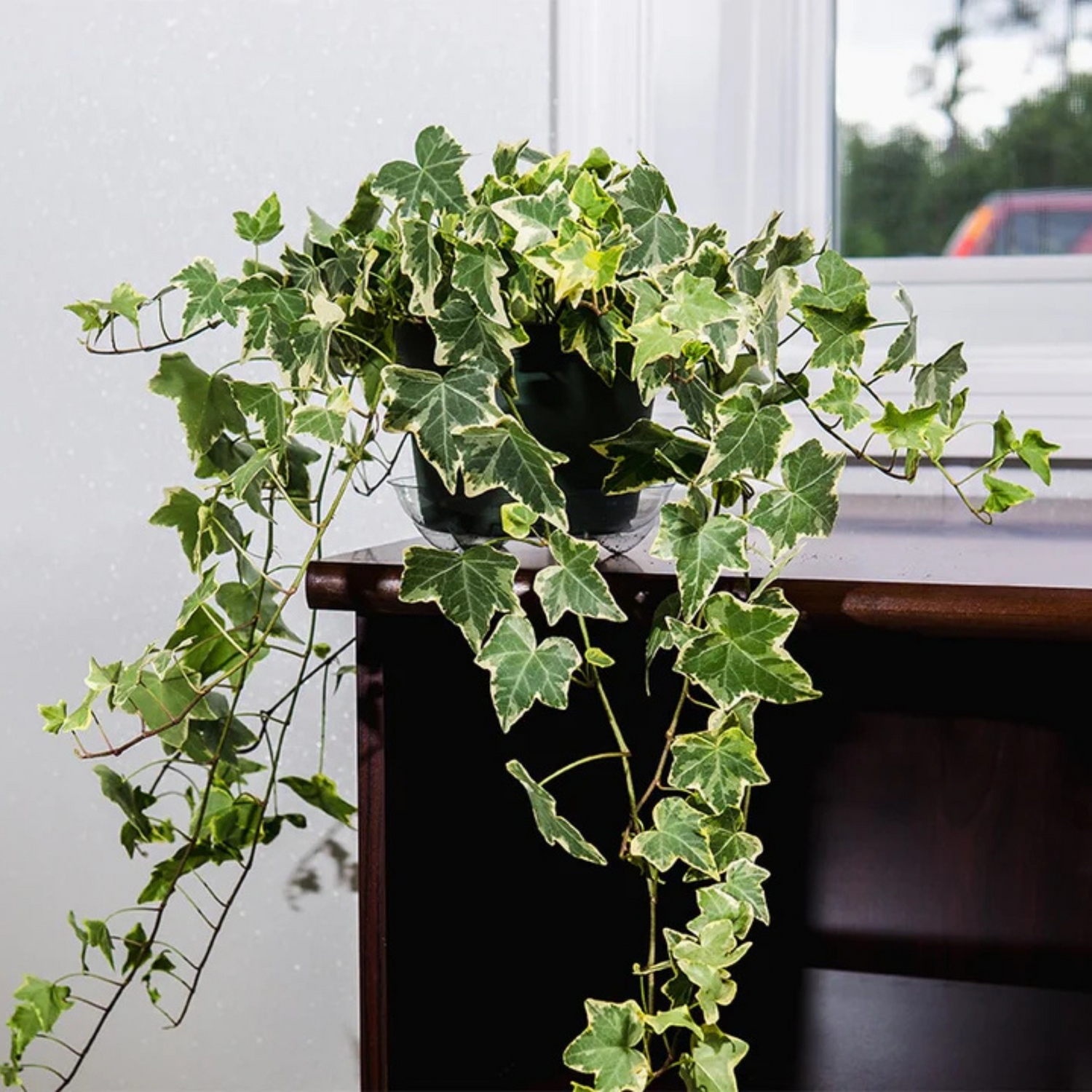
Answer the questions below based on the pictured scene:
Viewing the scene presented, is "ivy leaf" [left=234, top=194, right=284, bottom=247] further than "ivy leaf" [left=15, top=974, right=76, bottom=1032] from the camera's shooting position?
No

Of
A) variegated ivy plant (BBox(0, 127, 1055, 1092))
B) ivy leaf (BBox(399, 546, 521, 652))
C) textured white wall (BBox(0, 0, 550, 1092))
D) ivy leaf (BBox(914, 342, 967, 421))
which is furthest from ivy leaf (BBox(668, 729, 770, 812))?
textured white wall (BBox(0, 0, 550, 1092))

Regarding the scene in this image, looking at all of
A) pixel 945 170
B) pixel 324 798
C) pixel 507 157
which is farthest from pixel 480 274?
pixel 945 170

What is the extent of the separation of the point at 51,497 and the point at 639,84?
2.23 feet

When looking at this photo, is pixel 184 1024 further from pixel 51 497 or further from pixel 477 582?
pixel 477 582

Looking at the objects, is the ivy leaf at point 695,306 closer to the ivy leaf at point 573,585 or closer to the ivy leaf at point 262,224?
the ivy leaf at point 573,585

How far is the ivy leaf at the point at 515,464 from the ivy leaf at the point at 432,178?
139 millimetres

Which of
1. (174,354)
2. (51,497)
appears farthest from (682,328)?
(51,497)

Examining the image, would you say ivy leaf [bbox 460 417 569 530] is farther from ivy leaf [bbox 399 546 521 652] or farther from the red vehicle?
the red vehicle

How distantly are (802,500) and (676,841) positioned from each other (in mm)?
177

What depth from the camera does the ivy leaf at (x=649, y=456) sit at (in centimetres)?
60

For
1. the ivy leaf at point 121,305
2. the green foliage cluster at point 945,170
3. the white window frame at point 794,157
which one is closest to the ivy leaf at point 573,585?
the ivy leaf at point 121,305

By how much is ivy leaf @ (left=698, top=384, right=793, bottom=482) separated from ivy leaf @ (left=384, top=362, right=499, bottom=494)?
0.11m

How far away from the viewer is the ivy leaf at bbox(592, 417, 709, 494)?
601mm

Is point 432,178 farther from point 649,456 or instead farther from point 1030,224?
point 1030,224
